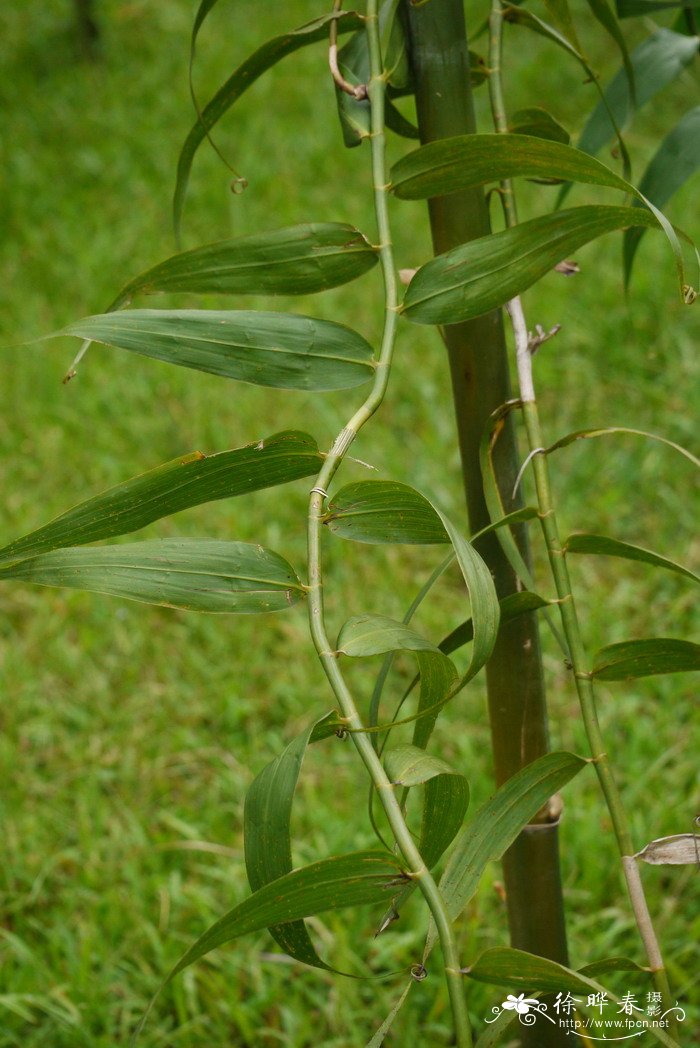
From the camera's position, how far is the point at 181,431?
200 cm

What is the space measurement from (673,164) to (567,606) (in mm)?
346

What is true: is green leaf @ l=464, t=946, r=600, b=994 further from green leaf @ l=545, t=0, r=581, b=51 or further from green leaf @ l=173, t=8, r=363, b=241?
green leaf @ l=545, t=0, r=581, b=51

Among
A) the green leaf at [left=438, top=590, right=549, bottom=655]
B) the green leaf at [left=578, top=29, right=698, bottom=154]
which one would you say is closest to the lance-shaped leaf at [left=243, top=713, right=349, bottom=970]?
the green leaf at [left=438, top=590, right=549, bottom=655]

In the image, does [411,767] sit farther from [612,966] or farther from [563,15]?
[563,15]

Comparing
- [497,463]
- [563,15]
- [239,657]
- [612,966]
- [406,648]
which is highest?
[563,15]

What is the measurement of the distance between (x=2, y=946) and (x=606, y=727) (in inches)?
30.4

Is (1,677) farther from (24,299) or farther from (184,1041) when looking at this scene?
(24,299)

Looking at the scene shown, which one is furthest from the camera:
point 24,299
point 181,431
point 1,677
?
point 24,299

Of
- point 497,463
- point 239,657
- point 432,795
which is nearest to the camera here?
point 432,795

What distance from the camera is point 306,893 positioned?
0.44 metres

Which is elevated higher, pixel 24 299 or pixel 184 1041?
pixel 24 299

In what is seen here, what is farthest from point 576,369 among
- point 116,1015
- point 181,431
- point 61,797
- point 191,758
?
point 116,1015

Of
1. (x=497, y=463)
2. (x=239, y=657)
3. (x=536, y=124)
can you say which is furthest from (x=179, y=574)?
(x=239, y=657)

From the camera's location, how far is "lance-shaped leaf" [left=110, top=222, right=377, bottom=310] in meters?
0.57
